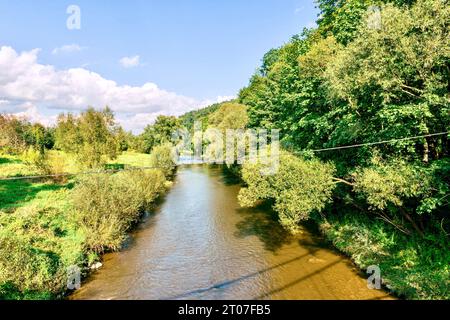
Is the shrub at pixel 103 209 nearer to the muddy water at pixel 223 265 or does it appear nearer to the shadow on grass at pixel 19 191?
the muddy water at pixel 223 265

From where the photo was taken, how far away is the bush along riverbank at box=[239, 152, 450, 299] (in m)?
13.8

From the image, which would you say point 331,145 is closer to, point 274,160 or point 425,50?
point 274,160

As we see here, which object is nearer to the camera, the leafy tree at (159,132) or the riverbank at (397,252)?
the riverbank at (397,252)

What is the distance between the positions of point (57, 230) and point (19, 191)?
989 centimetres

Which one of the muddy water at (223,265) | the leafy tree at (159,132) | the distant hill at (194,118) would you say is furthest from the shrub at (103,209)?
the distant hill at (194,118)

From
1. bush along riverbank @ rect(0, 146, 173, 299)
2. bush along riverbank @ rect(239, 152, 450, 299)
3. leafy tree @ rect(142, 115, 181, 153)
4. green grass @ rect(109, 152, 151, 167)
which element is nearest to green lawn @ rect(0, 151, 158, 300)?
bush along riverbank @ rect(0, 146, 173, 299)

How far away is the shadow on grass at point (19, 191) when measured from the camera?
73.0 feet

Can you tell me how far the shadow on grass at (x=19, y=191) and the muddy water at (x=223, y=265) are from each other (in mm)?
8754

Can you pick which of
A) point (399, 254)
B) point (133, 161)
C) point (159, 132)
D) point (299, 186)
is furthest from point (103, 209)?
point (159, 132)

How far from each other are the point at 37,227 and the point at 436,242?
72.6 ft

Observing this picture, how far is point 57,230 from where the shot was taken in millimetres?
19062

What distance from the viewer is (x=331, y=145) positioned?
20.0 m

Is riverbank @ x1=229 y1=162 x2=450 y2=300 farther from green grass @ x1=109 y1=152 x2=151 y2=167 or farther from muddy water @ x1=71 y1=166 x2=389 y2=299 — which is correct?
green grass @ x1=109 y1=152 x2=151 y2=167
